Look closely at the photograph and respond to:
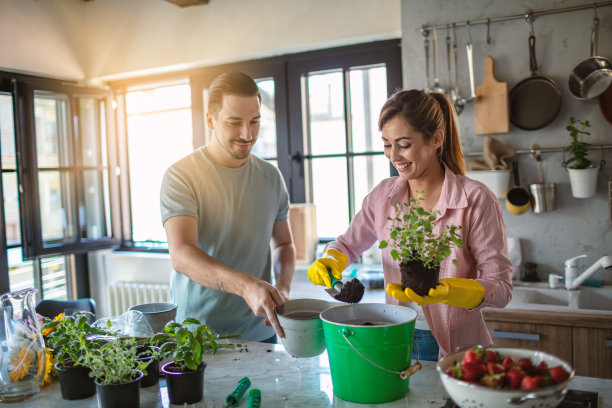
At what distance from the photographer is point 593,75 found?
2566 millimetres

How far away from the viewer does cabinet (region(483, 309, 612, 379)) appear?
7.40 ft

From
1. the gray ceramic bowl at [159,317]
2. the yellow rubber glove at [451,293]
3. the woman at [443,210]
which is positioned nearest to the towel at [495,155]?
the woman at [443,210]

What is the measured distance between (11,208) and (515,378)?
11.6 ft

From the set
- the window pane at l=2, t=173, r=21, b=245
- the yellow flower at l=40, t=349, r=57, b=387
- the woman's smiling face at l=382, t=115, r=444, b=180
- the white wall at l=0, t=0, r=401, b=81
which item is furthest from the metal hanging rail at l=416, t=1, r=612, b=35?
the window pane at l=2, t=173, r=21, b=245

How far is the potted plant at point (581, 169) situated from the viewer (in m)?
2.62

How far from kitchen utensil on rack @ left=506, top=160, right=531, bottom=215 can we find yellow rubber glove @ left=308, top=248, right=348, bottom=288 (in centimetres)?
148

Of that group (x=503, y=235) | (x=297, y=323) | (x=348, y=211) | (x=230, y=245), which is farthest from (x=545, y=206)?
(x=297, y=323)

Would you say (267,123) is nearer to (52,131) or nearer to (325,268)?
(52,131)

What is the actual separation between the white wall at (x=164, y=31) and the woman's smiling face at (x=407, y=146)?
1.66 m

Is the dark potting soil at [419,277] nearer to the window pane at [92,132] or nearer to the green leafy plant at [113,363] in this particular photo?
the green leafy plant at [113,363]

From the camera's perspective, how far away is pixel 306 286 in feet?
10.4

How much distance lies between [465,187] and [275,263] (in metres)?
0.86

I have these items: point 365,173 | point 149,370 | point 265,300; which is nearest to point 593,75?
point 365,173

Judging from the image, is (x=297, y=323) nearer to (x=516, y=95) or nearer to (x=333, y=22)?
(x=516, y=95)
